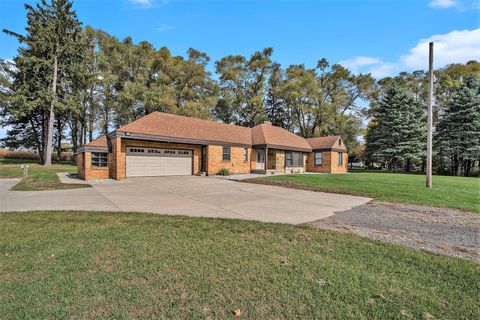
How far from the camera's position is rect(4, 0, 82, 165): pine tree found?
25.1 meters

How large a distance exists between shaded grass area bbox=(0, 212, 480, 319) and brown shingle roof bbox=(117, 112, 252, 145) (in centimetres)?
1297

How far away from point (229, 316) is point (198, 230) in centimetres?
250

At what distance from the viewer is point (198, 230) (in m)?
4.70

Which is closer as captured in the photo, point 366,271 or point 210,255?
point 366,271

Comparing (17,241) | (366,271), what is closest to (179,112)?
(17,241)

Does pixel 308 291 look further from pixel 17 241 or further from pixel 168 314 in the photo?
pixel 17 241

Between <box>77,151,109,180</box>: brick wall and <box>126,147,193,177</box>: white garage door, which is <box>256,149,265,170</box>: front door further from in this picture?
<box>77,151,109,180</box>: brick wall

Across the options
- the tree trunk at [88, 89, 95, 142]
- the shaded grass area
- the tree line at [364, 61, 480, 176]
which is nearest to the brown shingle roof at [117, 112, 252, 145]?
the shaded grass area

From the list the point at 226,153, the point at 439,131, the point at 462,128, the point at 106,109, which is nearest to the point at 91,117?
the point at 106,109

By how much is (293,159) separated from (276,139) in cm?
317

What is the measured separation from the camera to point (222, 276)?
299 centimetres

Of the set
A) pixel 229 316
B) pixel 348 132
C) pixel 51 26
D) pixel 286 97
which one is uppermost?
pixel 51 26

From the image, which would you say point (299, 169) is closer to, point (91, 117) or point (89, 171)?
point (89, 171)

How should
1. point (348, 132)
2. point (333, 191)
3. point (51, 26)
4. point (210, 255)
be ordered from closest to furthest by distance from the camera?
point (210, 255)
point (333, 191)
point (51, 26)
point (348, 132)
